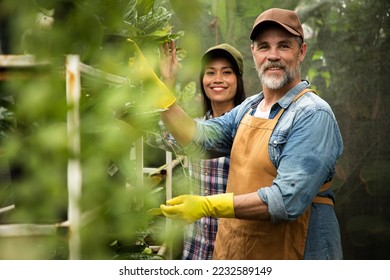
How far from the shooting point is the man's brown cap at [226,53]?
1334 mm

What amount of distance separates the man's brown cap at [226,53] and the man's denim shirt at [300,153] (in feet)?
1.02

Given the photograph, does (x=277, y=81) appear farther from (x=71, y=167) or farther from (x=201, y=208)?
(x=71, y=167)

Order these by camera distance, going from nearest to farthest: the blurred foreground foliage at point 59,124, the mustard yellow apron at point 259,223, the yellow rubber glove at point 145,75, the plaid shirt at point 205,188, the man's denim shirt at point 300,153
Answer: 1. the blurred foreground foliage at point 59,124
2. the yellow rubber glove at point 145,75
3. the man's denim shirt at point 300,153
4. the mustard yellow apron at point 259,223
5. the plaid shirt at point 205,188

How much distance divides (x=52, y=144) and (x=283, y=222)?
0.64 m

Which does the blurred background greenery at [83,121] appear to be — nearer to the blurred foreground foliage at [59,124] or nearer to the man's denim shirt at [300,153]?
the blurred foreground foliage at [59,124]

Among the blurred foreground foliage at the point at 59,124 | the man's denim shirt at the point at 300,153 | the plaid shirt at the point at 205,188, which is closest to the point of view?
the blurred foreground foliage at the point at 59,124

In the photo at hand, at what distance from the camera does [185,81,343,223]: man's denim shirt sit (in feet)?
3.12

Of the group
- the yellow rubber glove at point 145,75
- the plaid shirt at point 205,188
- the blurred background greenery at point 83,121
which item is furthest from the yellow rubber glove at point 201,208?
the plaid shirt at point 205,188

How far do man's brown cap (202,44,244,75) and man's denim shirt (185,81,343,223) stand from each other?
0.31 m

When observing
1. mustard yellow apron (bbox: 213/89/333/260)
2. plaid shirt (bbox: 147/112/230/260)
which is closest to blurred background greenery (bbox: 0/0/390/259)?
mustard yellow apron (bbox: 213/89/333/260)

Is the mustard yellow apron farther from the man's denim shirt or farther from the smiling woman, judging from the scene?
the smiling woman

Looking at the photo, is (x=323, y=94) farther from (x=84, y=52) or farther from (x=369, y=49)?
(x=84, y=52)

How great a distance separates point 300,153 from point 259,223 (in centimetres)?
20
